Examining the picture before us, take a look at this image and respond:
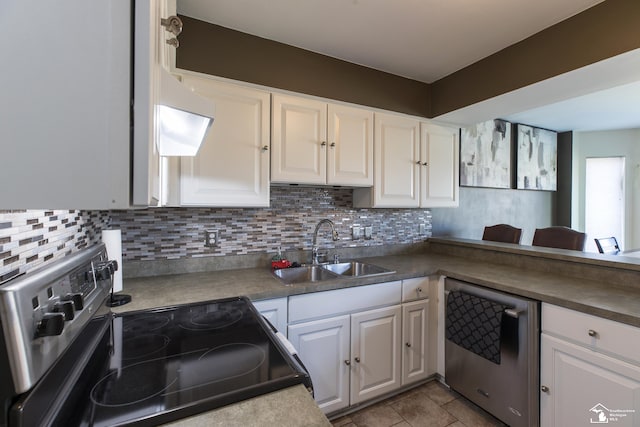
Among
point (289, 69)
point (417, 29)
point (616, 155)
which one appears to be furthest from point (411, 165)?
point (616, 155)

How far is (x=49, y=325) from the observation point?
1.62ft

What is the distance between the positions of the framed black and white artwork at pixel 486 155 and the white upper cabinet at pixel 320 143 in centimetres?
163

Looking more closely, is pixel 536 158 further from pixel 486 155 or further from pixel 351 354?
pixel 351 354

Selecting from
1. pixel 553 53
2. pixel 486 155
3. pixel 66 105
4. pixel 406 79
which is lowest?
pixel 66 105

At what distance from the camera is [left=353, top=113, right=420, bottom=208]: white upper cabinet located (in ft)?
7.13

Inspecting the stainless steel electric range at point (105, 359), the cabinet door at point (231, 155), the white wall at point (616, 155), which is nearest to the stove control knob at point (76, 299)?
the stainless steel electric range at point (105, 359)

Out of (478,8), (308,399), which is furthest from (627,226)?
(308,399)

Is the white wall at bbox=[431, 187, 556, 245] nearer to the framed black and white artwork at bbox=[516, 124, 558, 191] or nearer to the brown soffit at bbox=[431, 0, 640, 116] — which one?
the framed black and white artwork at bbox=[516, 124, 558, 191]

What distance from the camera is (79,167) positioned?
1.43 ft

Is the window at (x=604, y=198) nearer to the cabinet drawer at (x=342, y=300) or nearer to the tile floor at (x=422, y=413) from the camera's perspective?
the tile floor at (x=422, y=413)

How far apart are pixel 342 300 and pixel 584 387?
3.85 feet

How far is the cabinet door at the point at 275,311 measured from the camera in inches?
58.7

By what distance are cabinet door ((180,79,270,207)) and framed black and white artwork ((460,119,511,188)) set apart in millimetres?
2359

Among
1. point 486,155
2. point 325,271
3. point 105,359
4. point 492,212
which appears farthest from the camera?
point 492,212
